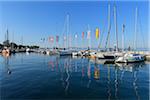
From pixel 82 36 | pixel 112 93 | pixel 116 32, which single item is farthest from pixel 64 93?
pixel 82 36

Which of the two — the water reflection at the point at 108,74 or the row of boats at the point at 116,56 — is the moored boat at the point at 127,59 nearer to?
the row of boats at the point at 116,56

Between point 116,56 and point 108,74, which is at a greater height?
point 116,56

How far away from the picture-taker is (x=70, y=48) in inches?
2859

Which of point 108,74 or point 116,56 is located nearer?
point 108,74

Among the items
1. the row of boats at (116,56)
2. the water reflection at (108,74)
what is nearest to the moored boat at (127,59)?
the row of boats at (116,56)

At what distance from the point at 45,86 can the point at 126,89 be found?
7.14m

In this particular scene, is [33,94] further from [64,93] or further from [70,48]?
[70,48]

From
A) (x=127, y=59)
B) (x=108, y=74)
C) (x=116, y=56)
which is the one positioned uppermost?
(x=116, y=56)

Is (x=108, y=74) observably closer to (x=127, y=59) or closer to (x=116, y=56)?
(x=127, y=59)

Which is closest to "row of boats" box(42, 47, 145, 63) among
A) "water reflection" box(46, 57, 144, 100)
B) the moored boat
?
the moored boat

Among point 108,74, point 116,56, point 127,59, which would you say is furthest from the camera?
point 116,56

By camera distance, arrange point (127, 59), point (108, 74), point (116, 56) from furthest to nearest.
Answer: point (116, 56) → point (127, 59) → point (108, 74)

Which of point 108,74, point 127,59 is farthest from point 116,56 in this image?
point 108,74

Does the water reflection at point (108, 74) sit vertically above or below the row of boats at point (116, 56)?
below
